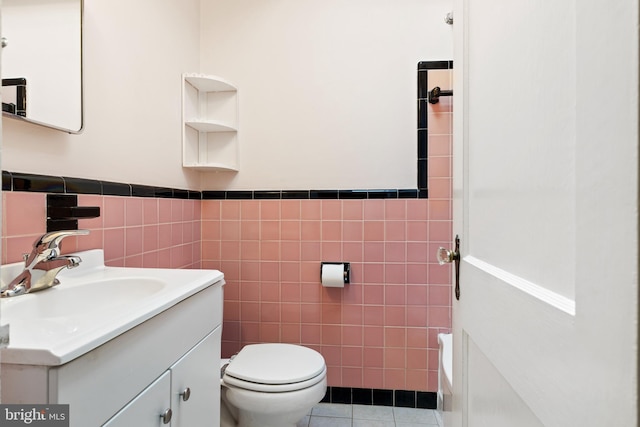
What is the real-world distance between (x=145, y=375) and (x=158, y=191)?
3.36 feet

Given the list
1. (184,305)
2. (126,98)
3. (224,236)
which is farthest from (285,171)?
(184,305)

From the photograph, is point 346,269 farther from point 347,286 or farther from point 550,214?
point 550,214

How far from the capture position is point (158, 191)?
5.23 feet

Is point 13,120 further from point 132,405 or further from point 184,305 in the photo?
point 132,405

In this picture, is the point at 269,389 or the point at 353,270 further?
the point at 353,270

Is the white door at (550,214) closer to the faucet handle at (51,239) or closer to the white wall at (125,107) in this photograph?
the faucet handle at (51,239)

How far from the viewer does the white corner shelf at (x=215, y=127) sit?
194cm

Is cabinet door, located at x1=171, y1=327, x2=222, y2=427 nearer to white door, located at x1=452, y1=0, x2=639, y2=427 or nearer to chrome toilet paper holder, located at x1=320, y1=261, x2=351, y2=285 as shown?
white door, located at x1=452, y1=0, x2=639, y2=427

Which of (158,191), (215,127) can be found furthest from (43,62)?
(215,127)

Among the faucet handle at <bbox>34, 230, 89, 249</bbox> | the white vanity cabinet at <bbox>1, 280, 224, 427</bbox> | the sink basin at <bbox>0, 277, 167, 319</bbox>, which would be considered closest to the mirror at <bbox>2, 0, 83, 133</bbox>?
the faucet handle at <bbox>34, 230, 89, 249</bbox>

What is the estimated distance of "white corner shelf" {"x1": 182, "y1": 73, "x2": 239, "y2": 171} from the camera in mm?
1938

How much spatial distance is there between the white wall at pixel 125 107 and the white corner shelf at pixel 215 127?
13cm

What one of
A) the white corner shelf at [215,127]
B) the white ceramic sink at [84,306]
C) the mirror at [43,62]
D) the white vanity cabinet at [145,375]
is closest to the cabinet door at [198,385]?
the white vanity cabinet at [145,375]

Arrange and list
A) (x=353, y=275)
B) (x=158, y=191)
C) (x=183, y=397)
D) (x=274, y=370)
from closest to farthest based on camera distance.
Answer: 1. (x=183, y=397)
2. (x=274, y=370)
3. (x=158, y=191)
4. (x=353, y=275)
